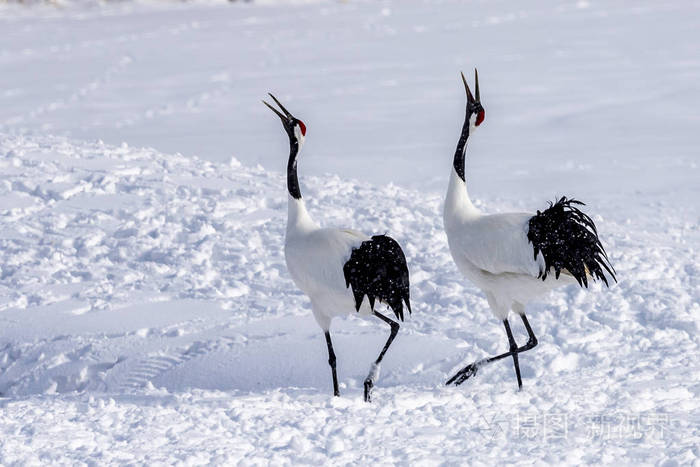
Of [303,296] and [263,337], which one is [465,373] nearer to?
[263,337]

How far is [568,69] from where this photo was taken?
60.3 feet

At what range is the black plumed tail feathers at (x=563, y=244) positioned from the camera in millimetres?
5230

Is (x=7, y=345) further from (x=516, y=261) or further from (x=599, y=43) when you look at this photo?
(x=599, y=43)

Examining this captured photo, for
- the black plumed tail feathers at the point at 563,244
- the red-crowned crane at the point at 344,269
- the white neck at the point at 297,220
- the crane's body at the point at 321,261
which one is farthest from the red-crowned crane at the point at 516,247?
the white neck at the point at 297,220

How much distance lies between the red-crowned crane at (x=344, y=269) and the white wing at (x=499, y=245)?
399 millimetres

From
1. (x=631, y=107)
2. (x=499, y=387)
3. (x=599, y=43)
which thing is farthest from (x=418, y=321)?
(x=599, y=43)

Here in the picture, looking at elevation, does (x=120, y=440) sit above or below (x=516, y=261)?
below

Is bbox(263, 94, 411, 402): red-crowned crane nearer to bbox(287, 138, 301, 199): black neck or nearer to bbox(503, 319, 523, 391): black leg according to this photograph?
bbox(287, 138, 301, 199): black neck

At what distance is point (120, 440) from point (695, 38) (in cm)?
1858

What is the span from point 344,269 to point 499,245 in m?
0.87

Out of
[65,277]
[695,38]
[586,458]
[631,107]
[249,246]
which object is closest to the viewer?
[586,458]

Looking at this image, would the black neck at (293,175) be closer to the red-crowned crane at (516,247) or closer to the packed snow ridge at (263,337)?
the red-crowned crane at (516,247)

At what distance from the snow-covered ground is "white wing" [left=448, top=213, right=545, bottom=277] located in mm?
736

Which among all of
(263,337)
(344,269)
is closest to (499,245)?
(344,269)
